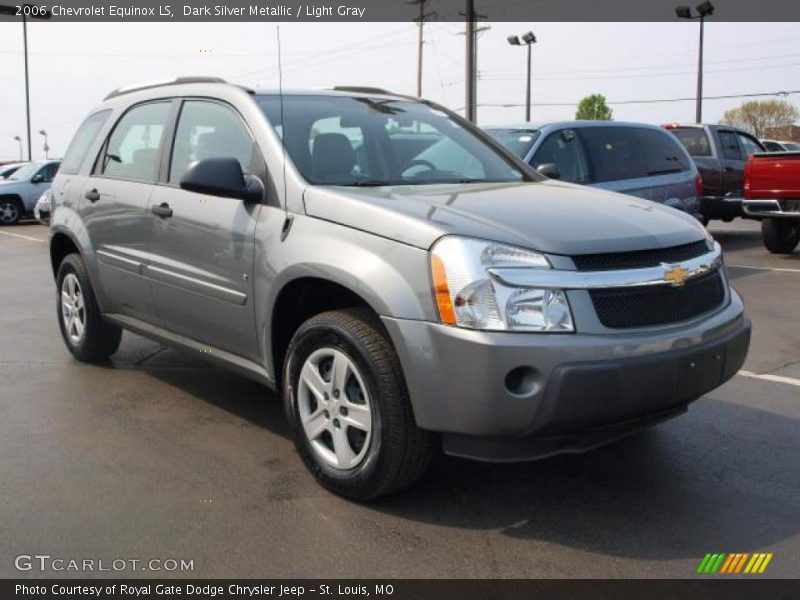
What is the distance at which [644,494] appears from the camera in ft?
12.1

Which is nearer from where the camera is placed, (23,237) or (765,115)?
(23,237)

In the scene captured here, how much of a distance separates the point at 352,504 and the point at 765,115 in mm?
79387

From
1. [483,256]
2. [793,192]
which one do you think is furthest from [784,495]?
[793,192]

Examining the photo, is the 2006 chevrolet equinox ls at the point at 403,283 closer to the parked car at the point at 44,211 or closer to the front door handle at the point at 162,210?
the front door handle at the point at 162,210

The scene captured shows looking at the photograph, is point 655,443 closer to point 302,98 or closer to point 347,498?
point 347,498

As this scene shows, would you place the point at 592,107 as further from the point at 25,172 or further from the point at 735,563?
the point at 735,563

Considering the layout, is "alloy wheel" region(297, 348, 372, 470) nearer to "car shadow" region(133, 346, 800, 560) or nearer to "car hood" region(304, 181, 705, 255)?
"car shadow" region(133, 346, 800, 560)

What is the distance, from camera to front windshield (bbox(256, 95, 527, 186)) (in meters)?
4.16

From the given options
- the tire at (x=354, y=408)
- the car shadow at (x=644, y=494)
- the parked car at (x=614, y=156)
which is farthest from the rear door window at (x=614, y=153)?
the tire at (x=354, y=408)

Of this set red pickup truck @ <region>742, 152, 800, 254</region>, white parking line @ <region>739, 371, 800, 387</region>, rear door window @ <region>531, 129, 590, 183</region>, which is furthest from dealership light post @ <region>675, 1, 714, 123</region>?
white parking line @ <region>739, 371, 800, 387</region>

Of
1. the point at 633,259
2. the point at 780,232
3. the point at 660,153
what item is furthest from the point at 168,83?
the point at 780,232

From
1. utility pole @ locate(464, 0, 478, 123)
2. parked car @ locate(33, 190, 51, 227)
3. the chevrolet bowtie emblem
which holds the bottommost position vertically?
parked car @ locate(33, 190, 51, 227)

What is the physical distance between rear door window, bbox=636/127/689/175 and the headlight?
6688mm

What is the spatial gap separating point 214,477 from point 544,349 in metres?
1.71
